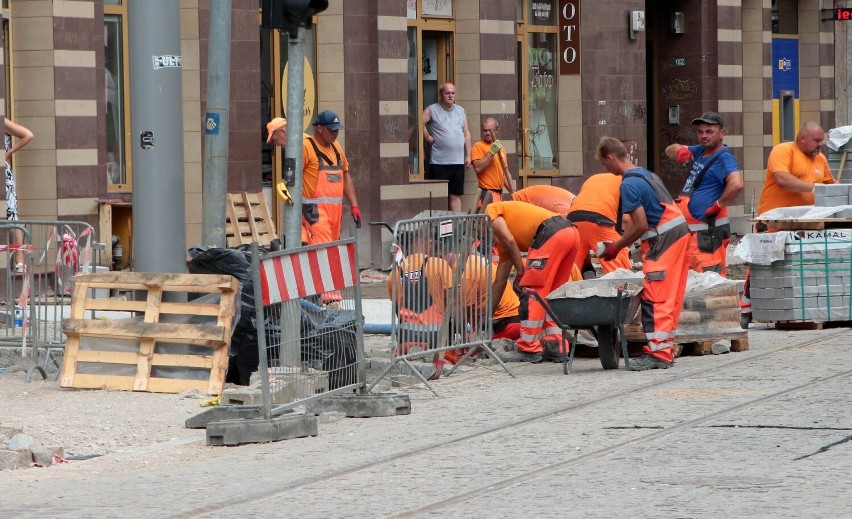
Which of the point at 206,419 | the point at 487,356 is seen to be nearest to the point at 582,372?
the point at 487,356

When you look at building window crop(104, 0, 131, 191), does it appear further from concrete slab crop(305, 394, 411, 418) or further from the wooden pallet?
concrete slab crop(305, 394, 411, 418)

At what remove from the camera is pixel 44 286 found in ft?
41.6

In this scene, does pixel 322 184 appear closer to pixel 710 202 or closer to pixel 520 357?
pixel 520 357

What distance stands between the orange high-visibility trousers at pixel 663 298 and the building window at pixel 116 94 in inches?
316

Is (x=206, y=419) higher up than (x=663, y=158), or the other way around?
(x=663, y=158)

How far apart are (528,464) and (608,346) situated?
407 cm

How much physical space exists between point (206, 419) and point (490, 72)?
532 inches

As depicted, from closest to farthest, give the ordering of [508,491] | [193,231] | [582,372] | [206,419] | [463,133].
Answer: [508,491]
[206,419]
[582,372]
[193,231]
[463,133]

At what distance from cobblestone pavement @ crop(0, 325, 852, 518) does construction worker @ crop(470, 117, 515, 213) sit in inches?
402

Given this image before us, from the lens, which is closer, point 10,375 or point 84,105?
point 10,375

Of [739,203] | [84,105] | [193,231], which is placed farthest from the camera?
[739,203]

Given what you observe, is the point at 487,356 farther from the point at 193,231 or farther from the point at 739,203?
the point at 739,203

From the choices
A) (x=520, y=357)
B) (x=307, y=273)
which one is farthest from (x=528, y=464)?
(x=520, y=357)

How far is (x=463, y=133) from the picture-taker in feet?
72.7
